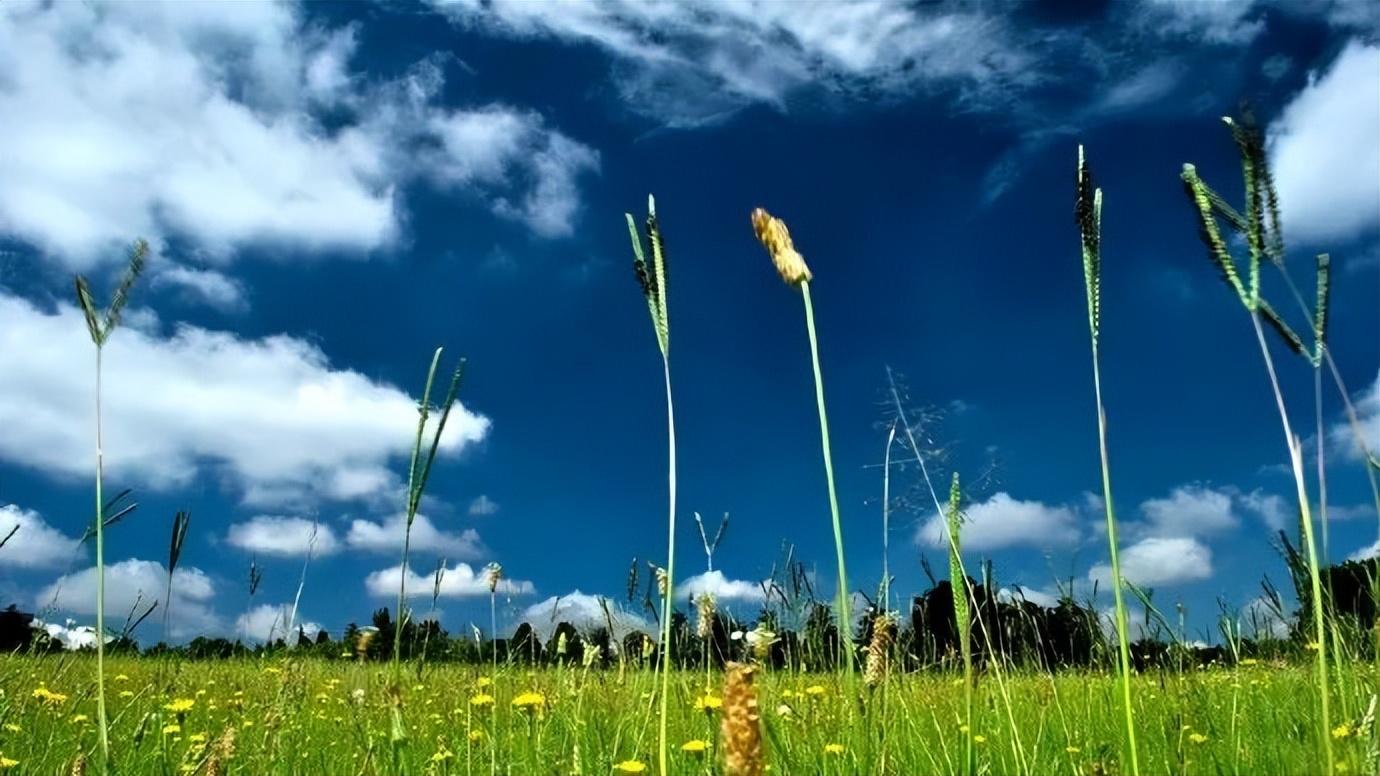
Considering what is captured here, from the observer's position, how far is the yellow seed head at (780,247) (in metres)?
1.25

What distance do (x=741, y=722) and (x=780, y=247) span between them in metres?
0.63

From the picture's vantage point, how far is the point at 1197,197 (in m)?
1.59

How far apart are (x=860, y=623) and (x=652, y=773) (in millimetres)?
1369

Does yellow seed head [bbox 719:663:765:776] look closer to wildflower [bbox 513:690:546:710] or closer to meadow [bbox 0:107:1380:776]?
meadow [bbox 0:107:1380:776]

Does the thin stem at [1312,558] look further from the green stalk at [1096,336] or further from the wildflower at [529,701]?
the wildflower at [529,701]

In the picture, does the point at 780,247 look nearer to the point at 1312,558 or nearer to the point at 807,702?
the point at 1312,558

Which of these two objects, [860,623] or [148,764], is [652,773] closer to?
[860,623]

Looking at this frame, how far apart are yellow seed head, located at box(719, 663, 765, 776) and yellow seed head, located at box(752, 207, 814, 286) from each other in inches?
21.9

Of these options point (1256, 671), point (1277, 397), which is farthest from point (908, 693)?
point (1277, 397)

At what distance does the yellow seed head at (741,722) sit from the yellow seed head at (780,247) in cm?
56

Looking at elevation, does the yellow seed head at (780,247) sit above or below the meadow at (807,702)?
above

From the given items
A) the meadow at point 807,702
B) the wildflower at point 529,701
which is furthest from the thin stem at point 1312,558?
the wildflower at point 529,701

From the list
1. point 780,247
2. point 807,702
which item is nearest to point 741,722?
point 780,247

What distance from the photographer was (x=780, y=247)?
1.28 m
